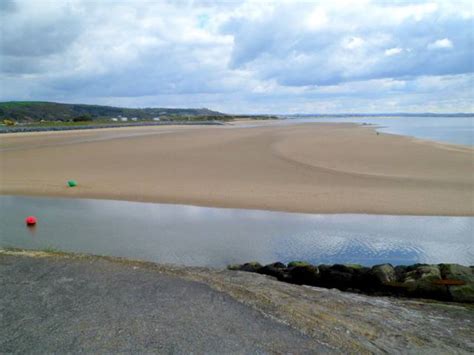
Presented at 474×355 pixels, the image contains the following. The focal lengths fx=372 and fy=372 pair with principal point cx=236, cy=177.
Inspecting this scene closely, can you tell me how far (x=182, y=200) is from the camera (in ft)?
46.2

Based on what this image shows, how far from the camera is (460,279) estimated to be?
6859mm

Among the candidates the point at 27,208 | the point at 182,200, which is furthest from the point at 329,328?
the point at 27,208

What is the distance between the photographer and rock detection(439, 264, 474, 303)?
6.62 m

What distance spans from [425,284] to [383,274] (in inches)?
28.9

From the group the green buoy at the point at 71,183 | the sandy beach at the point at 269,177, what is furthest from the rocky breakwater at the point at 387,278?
the green buoy at the point at 71,183

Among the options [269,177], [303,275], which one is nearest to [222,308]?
[303,275]

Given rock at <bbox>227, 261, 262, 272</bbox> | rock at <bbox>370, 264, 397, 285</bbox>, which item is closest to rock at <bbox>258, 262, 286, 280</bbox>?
rock at <bbox>227, 261, 262, 272</bbox>

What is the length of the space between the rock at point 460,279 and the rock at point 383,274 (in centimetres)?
89

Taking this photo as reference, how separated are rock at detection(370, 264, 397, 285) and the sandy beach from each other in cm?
516

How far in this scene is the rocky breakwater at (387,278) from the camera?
6777 millimetres

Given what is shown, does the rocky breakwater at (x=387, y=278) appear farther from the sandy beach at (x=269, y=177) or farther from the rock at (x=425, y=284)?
the sandy beach at (x=269, y=177)

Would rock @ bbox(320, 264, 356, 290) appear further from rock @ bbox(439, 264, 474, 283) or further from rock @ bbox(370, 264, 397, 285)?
rock @ bbox(439, 264, 474, 283)

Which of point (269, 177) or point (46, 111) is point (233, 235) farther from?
point (46, 111)

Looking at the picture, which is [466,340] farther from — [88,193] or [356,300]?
Answer: [88,193]
